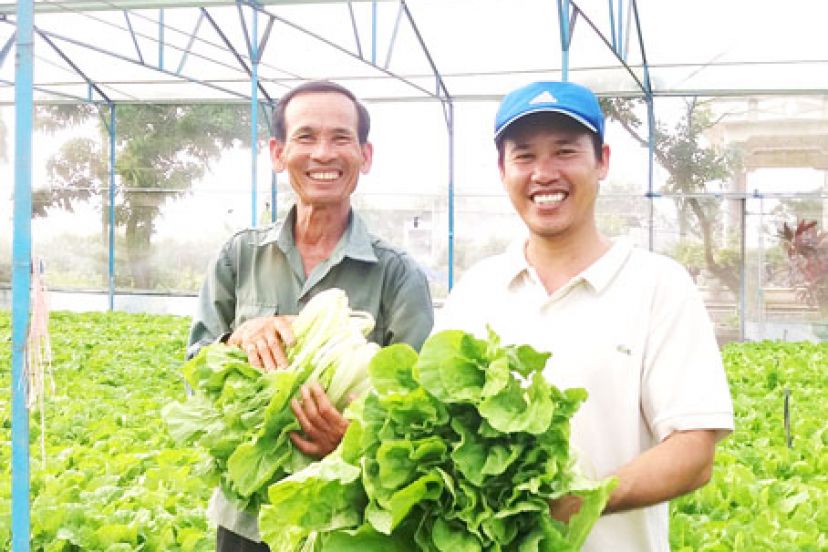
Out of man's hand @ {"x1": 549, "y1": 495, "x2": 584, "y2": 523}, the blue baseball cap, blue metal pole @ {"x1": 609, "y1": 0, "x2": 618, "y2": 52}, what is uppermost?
blue metal pole @ {"x1": 609, "y1": 0, "x2": 618, "y2": 52}

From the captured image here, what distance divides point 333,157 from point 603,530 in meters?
1.28

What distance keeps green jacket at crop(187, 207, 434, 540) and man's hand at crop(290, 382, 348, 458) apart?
1.56 ft

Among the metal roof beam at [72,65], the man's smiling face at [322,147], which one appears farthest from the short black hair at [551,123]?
the metal roof beam at [72,65]

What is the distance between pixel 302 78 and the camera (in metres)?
18.5

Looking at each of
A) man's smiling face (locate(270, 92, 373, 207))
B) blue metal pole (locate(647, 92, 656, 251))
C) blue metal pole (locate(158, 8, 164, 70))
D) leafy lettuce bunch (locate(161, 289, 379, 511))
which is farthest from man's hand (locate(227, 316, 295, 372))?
blue metal pole (locate(158, 8, 164, 70))

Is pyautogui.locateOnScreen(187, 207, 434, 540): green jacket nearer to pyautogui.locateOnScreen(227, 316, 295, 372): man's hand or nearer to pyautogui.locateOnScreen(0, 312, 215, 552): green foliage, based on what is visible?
pyautogui.locateOnScreen(227, 316, 295, 372): man's hand

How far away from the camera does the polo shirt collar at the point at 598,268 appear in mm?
2252

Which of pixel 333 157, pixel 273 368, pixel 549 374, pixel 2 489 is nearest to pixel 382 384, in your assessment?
pixel 549 374

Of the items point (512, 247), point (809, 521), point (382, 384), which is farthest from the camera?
point (809, 521)

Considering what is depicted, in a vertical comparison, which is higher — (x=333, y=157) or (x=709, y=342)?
(x=333, y=157)

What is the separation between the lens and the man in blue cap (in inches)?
81.1

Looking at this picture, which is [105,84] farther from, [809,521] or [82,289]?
[809,521]

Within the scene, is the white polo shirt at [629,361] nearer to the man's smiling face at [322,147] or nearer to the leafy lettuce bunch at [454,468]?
the leafy lettuce bunch at [454,468]

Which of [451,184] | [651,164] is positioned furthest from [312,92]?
[451,184]
